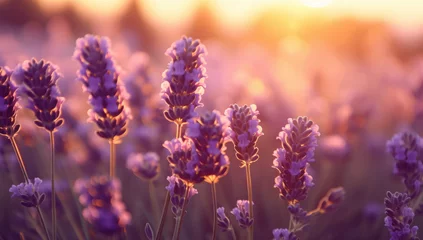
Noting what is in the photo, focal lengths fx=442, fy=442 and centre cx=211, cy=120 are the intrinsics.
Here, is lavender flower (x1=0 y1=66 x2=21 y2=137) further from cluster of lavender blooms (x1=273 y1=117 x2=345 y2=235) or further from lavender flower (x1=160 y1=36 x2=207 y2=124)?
cluster of lavender blooms (x1=273 y1=117 x2=345 y2=235)

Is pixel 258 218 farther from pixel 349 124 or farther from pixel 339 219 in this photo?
pixel 349 124

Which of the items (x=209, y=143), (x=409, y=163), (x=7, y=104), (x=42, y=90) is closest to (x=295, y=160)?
(x=209, y=143)

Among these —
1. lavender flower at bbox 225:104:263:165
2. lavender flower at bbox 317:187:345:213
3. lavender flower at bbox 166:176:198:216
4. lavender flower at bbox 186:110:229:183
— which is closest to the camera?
lavender flower at bbox 186:110:229:183

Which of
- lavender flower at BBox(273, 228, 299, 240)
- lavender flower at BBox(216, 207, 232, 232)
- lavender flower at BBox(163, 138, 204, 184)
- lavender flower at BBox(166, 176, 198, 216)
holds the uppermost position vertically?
lavender flower at BBox(163, 138, 204, 184)

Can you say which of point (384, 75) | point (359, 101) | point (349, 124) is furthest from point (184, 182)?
point (384, 75)

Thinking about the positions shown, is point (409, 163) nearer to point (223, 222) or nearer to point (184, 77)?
point (223, 222)

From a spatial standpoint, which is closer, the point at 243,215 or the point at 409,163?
the point at 243,215

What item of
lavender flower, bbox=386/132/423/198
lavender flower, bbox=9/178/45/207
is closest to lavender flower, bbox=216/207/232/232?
lavender flower, bbox=9/178/45/207
